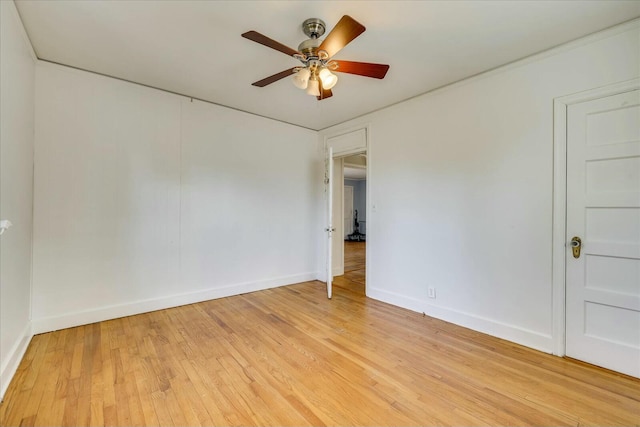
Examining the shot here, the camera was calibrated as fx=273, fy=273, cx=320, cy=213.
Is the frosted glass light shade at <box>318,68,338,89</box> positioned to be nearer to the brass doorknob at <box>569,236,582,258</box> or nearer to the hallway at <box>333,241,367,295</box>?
the brass doorknob at <box>569,236,582,258</box>

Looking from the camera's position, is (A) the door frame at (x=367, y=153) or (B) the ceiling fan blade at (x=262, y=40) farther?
(A) the door frame at (x=367, y=153)

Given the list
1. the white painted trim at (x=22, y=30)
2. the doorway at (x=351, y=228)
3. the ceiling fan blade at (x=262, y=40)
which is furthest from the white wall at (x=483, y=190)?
the white painted trim at (x=22, y=30)

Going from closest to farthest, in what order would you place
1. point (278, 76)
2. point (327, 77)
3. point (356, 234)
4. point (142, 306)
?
1. point (327, 77)
2. point (278, 76)
3. point (142, 306)
4. point (356, 234)

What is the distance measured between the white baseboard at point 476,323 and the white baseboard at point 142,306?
179 cm

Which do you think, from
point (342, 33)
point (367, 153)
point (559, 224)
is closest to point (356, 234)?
point (367, 153)

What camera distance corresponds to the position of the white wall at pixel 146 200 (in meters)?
2.65

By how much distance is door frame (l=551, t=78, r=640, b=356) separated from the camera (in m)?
2.28

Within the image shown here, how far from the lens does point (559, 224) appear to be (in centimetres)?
230

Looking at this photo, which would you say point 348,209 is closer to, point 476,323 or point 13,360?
point 476,323

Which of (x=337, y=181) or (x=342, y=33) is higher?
(x=342, y=33)

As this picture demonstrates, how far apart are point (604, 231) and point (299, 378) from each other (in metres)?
2.58

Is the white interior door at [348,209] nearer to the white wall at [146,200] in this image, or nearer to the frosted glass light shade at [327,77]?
the white wall at [146,200]

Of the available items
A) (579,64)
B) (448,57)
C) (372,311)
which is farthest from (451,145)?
(372,311)

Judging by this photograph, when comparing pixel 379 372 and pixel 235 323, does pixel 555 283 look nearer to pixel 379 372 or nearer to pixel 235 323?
pixel 379 372
